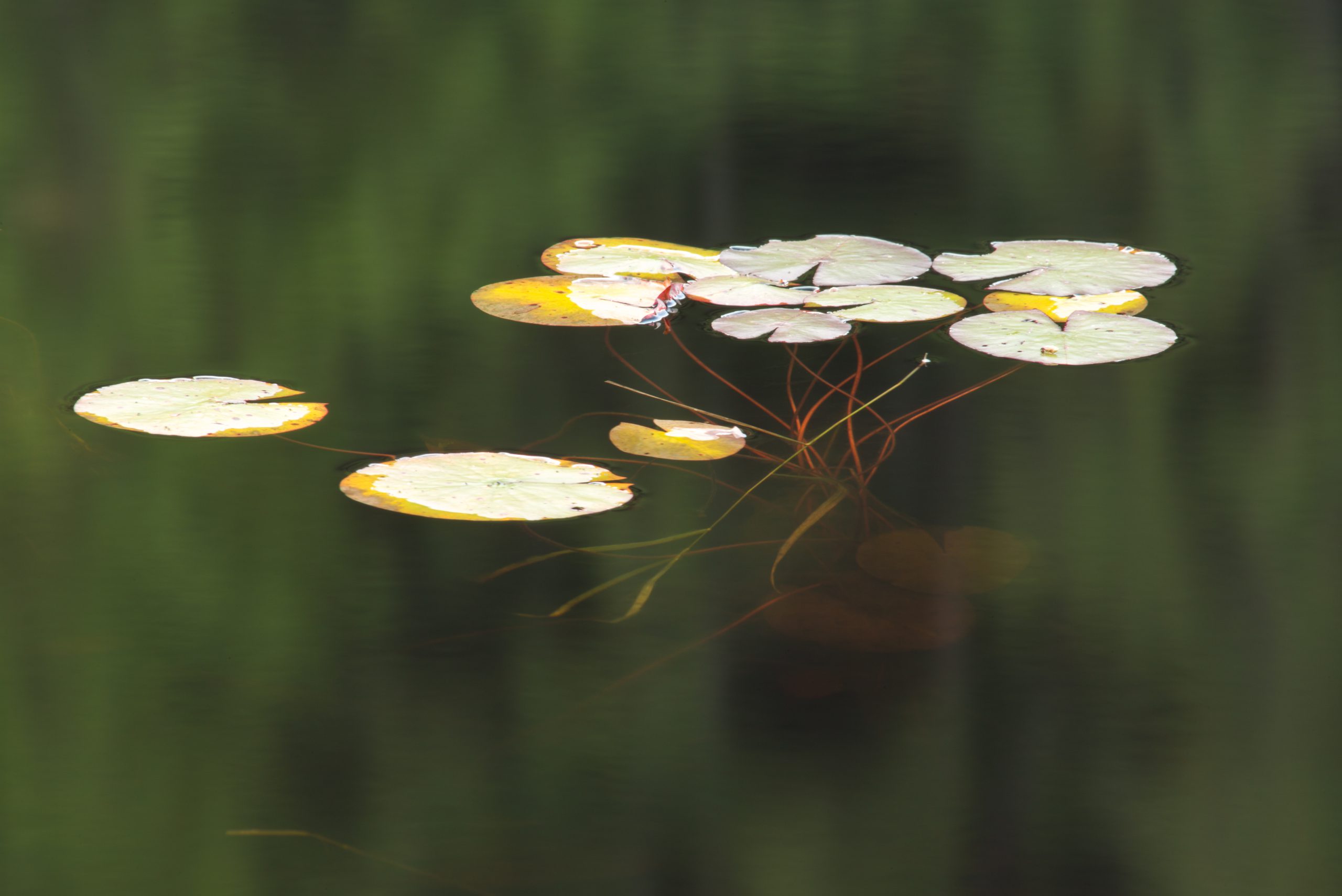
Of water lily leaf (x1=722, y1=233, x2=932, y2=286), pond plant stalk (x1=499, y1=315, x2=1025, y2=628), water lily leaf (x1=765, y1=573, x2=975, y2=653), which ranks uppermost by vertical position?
water lily leaf (x1=722, y1=233, x2=932, y2=286)

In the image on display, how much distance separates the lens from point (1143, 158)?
2559mm

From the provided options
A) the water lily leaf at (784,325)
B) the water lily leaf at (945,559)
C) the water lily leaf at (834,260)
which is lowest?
the water lily leaf at (945,559)

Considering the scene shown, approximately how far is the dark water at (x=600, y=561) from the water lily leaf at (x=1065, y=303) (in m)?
0.07

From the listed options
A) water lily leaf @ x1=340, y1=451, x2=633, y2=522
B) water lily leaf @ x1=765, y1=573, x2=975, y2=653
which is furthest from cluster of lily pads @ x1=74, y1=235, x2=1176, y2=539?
water lily leaf @ x1=765, y1=573, x2=975, y2=653

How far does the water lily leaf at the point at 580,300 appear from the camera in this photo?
1.77m

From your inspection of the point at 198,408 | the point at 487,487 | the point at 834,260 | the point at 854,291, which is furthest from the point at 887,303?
the point at 198,408

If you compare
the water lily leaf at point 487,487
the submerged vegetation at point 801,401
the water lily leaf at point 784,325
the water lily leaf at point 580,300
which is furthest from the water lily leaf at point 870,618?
the water lily leaf at point 580,300

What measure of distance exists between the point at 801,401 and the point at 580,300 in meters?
0.44

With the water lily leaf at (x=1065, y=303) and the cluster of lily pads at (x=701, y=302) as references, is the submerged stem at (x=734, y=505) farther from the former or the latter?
the water lily leaf at (x=1065, y=303)

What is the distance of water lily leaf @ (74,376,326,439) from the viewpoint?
55.7 inches

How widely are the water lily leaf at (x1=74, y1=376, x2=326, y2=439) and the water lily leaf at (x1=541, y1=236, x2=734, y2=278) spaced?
22.4 inches

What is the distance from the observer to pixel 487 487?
4.12 feet

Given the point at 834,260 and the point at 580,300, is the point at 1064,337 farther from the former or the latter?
the point at 580,300

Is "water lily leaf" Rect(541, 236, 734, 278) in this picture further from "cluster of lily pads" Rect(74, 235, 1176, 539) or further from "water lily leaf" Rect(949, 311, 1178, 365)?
"water lily leaf" Rect(949, 311, 1178, 365)
